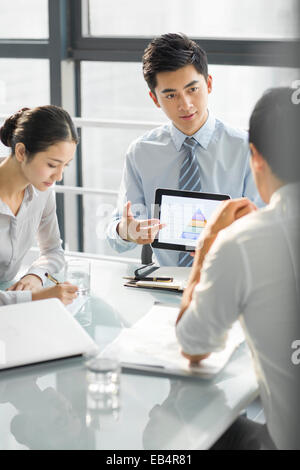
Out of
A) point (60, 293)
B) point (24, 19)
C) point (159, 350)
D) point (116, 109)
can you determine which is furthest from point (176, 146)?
point (24, 19)

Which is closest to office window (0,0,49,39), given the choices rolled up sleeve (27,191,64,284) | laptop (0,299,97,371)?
rolled up sleeve (27,191,64,284)

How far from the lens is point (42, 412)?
46.2 inches

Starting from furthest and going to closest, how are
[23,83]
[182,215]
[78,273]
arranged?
[23,83]
[182,215]
[78,273]

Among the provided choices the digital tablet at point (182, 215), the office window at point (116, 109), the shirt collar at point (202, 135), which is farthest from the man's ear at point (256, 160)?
the office window at point (116, 109)

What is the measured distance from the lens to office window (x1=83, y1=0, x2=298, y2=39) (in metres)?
3.27

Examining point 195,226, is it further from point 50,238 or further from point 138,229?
point 50,238

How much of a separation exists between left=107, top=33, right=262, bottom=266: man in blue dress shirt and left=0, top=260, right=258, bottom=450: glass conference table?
0.68 m

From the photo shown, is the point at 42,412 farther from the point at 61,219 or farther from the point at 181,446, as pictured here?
the point at 61,219

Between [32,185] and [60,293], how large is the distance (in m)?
0.52

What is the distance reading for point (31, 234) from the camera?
2.04 meters

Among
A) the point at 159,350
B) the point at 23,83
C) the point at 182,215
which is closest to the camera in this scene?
the point at 159,350

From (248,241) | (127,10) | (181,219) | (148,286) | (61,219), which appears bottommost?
(61,219)

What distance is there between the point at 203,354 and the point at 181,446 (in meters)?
0.25

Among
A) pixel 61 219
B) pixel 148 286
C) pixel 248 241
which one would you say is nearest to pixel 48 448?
pixel 248 241
